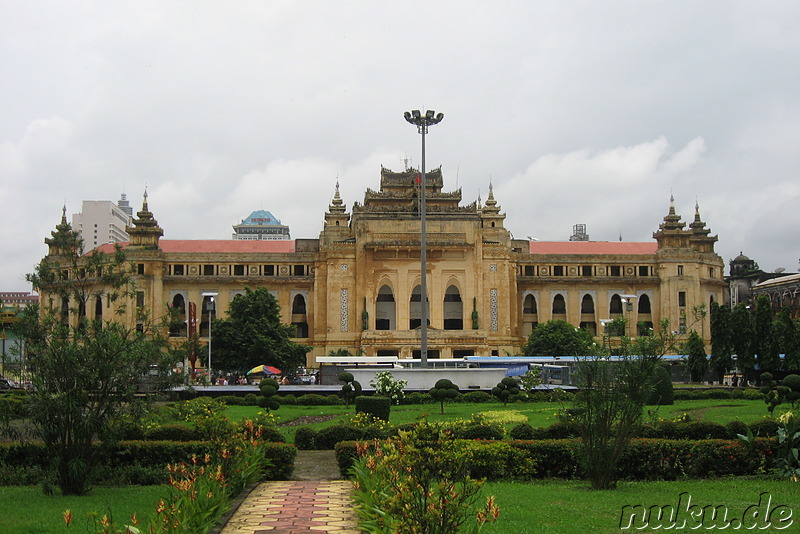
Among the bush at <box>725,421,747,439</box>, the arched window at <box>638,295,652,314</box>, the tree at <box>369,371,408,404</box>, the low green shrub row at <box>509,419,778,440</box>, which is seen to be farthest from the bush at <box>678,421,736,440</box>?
the arched window at <box>638,295,652,314</box>

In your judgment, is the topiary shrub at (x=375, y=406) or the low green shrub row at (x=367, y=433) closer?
the low green shrub row at (x=367, y=433)

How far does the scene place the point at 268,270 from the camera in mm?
68812

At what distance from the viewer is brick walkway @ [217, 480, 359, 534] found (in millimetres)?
11414

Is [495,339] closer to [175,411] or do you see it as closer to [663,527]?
[175,411]

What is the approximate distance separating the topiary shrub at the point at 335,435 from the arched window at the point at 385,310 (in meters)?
45.3

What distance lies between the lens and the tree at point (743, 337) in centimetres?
4747

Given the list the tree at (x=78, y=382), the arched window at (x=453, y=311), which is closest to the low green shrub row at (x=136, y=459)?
the tree at (x=78, y=382)

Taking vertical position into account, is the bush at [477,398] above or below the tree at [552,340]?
below

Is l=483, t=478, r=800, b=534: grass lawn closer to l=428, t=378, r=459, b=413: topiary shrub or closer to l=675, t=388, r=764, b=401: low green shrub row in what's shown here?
l=428, t=378, r=459, b=413: topiary shrub

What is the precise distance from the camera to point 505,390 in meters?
31.1

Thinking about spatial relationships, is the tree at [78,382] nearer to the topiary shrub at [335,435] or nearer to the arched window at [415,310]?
the topiary shrub at [335,435]

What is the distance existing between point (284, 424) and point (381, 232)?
3821 cm

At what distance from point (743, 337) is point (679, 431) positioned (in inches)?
1250

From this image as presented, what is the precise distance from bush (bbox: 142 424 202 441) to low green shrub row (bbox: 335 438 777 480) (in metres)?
3.63
